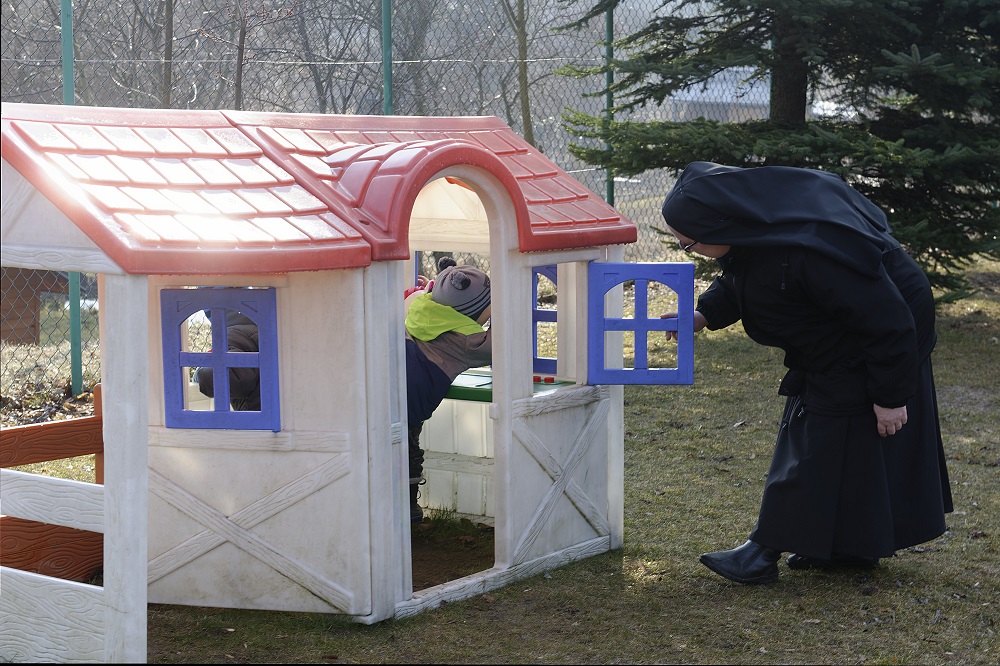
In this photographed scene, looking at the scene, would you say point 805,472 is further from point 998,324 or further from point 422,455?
point 998,324

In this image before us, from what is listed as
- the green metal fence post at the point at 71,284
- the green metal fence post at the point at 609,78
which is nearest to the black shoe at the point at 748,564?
the green metal fence post at the point at 71,284

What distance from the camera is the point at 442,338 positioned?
15.7 ft

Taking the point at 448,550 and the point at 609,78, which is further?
the point at 609,78

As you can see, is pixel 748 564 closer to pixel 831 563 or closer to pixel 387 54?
pixel 831 563

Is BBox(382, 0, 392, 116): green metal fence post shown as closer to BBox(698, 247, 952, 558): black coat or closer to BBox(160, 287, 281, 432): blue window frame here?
BBox(698, 247, 952, 558): black coat

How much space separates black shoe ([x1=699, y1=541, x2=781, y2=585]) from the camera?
14.3ft

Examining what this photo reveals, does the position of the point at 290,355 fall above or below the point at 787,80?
below

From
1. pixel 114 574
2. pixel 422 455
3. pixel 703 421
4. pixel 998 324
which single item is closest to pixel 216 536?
pixel 114 574

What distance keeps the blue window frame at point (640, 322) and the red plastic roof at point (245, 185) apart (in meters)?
0.18

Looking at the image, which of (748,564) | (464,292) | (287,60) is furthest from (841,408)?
(287,60)

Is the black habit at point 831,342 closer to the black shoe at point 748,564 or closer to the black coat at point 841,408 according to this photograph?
the black coat at point 841,408

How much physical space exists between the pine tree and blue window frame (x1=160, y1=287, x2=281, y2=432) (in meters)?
5.42

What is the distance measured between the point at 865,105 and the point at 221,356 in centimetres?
747

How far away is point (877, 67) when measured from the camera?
841 centimetres
